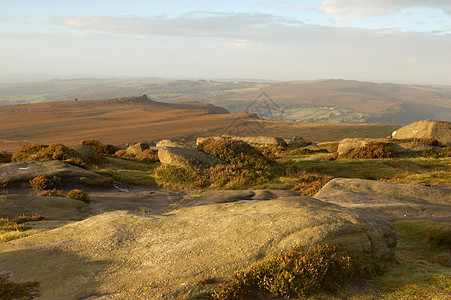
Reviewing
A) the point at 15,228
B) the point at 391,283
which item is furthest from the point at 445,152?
the point at 15,228

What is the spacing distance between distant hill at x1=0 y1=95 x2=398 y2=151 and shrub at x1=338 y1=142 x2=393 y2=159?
64914 mm

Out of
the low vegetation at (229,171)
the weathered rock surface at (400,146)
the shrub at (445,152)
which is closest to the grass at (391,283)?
the low vegetation at (229,171)

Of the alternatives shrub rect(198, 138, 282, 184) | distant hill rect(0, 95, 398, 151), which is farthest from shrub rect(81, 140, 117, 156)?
distant hill rect(0, 95, 398, 151)

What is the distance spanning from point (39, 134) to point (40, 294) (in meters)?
121

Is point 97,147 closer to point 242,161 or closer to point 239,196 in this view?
point 242,161

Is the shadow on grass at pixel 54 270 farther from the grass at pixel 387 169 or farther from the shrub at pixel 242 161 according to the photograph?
the grass at pixel 387 169

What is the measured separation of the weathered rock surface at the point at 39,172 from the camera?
23.5 meters

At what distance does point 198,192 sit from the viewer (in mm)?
23781

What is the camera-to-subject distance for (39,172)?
24203 millimetres

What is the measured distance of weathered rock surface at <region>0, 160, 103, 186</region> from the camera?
926 inches

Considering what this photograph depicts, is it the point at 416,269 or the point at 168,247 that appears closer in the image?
the point at 168,247

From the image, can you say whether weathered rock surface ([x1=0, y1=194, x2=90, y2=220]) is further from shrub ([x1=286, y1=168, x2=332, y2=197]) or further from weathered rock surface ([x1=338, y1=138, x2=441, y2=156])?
weathered rock surface ([x1=338, y1=138, x2=441, y2=156])

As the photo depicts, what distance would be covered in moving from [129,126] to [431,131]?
10526cm

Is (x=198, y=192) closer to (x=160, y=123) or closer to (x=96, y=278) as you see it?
(x=96, y=278)
